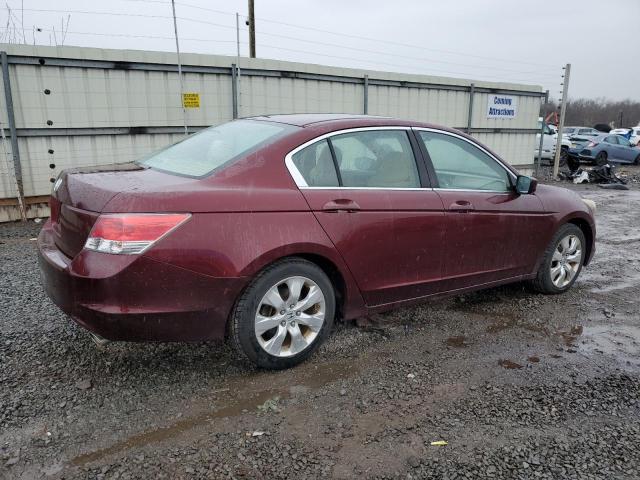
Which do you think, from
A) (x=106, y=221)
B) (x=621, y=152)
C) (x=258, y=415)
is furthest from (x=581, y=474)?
(x=621, y=152)

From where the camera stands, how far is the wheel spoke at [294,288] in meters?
3.11

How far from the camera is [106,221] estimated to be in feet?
8.75

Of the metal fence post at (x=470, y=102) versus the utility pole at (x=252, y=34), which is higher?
the utility pole at (x=252, y=34)

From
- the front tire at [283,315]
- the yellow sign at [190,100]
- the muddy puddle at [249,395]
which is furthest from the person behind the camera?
the yellow sign at [190,100]

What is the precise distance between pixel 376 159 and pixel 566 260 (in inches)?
95.4

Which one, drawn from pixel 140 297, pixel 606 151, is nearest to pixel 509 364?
pixel 140 297

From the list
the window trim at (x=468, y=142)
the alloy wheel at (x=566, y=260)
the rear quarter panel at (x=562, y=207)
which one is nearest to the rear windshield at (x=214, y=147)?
the window trim at (x=468, y=142)

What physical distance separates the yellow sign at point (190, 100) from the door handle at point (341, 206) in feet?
21.0

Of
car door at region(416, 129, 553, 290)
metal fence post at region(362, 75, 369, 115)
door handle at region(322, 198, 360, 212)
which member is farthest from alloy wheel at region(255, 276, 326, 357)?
→ metal fence post at region(362, 75, 369, 115)

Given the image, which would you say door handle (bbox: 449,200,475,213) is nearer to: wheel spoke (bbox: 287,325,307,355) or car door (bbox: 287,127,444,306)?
car door (bbox: 287,127,444,306)

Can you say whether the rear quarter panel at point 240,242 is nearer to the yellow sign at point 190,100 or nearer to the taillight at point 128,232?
the taillight at point 128,232

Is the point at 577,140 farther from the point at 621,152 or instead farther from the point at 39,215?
the point at 39,215

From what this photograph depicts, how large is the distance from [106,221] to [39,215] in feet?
20.2

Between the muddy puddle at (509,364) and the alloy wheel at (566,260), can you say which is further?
the alloy wheel at (566,260)
